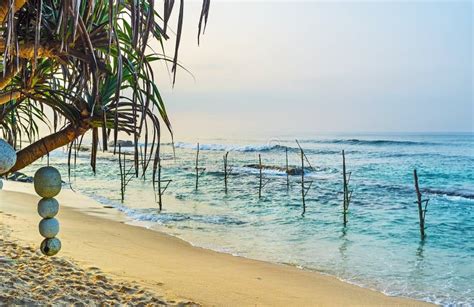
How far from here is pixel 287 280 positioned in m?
5.91

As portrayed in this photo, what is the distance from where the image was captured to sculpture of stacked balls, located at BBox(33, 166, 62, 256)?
1.92 metres

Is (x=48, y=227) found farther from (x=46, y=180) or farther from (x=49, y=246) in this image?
(x=46, y=180)

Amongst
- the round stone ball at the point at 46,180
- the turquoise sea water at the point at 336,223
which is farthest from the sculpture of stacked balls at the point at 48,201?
the turquoise sea water at the point at 336,223

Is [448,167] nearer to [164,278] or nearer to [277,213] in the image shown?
[277,213]

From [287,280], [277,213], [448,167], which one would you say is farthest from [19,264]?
[448,167]

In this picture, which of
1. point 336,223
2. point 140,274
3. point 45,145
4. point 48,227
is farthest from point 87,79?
point 336,223

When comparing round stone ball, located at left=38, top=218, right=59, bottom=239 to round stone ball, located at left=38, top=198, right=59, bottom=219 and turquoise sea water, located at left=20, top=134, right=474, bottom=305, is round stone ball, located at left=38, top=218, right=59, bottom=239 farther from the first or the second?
turquoise sea water, located at left=20, top=134, right=474, bottom=305

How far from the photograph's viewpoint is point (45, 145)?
1.99 meters

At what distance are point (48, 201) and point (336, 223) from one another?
10640 mm

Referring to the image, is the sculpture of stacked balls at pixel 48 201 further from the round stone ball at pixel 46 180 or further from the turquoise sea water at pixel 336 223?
the turquoise sea water at pixel 336 223

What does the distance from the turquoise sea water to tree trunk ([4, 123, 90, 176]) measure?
5.48 ft

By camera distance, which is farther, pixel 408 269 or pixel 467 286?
pixel 408 269

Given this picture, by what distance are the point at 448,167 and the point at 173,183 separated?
1928 cm

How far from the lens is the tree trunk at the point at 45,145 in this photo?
1940 mm
